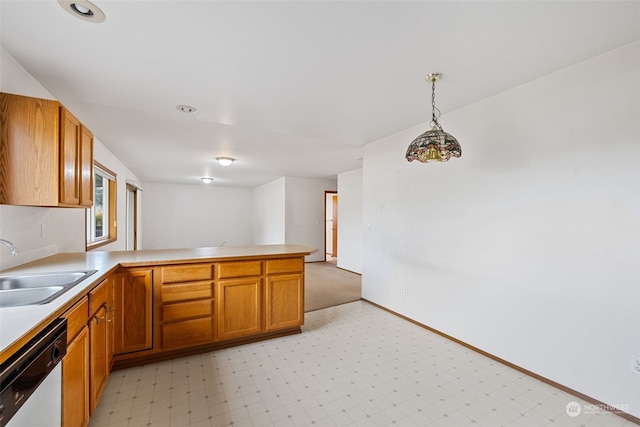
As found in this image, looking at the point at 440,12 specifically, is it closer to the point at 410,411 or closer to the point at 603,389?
the point at 410,411

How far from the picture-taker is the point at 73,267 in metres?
2.06

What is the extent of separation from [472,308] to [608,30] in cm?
225

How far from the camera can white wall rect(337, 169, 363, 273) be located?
616cm

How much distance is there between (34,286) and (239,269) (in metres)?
1.39

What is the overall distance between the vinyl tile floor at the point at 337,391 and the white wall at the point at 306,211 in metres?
4.59

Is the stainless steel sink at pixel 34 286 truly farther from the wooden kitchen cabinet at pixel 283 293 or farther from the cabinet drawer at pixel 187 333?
the wooden kitchen cabinet at pixel 283 293

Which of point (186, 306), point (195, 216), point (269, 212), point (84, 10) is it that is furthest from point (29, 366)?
point (195, 216)

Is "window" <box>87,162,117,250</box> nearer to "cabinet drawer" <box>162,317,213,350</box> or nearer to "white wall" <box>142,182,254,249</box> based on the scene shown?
"cabinet drawer" <box>162,317,213,350</box>

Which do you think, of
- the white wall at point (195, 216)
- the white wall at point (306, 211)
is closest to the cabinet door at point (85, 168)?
the white wall at point (306, 211)

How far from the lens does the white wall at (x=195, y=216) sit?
846 cm

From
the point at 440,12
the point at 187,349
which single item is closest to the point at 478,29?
the point at 440,12

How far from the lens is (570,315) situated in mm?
2059

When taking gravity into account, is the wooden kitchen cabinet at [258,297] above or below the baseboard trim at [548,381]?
above

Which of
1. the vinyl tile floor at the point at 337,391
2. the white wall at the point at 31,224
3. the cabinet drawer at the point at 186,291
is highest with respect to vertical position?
the white wall at the point at 31,224
